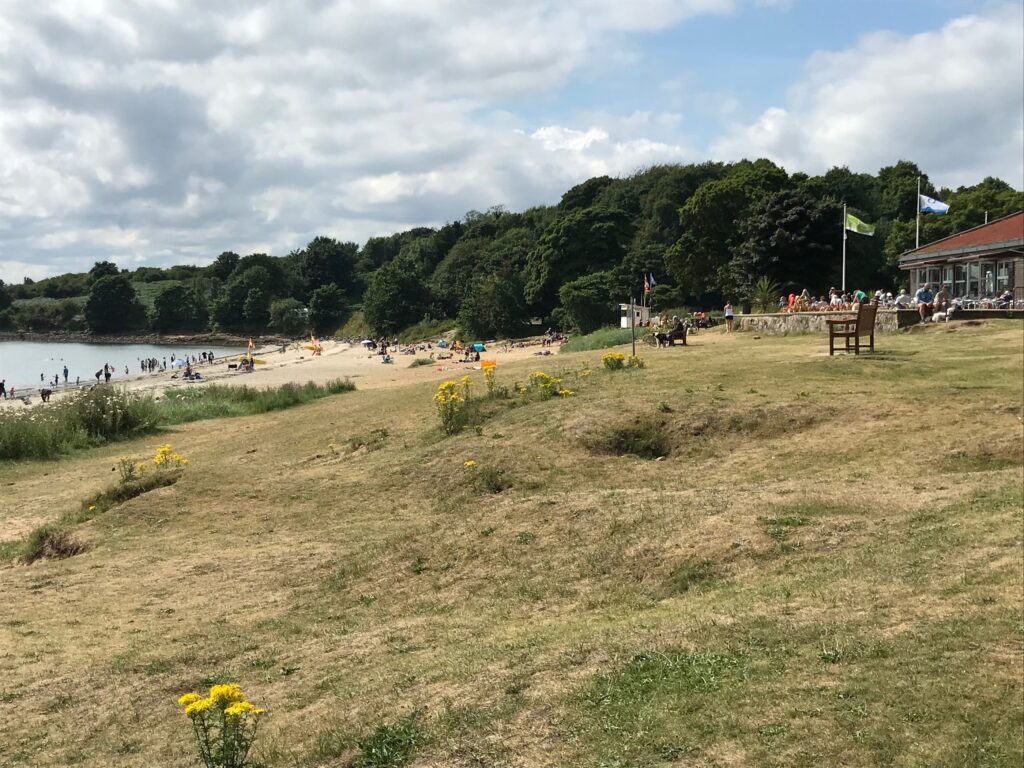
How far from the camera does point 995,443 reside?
1066 cm

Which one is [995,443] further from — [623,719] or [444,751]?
[444,751]

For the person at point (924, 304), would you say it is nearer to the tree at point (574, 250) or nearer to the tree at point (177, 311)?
the tree at point (574, 250)

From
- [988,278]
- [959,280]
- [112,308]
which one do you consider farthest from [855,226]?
[112,308]

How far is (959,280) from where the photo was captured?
2948cm

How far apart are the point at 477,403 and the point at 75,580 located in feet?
25.0

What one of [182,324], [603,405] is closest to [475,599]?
[603,405]

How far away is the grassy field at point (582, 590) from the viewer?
4680mm

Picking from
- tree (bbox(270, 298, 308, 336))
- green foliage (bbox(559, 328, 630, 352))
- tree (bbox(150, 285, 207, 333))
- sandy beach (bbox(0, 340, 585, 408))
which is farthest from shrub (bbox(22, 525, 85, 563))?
tree (bbox(150, 285, 207, 333))

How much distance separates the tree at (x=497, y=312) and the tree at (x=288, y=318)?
48.6 meters

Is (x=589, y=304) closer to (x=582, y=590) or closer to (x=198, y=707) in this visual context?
(x=582, y=590)

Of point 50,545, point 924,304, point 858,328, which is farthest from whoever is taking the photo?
point 924,304

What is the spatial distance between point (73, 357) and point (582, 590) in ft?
344

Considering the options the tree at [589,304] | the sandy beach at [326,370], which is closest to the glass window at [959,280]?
the sandy beach at [326,370]

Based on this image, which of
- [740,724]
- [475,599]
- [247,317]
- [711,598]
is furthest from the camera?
[247,317]
